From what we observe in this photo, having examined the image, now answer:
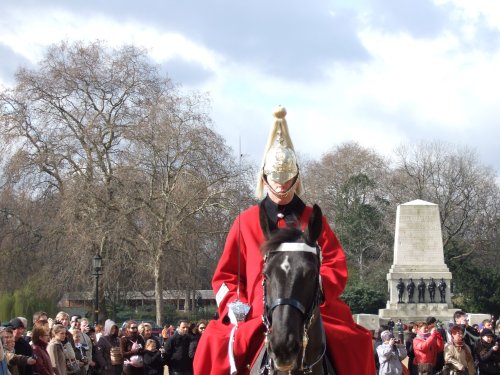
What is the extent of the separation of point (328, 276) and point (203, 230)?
35.1 meters

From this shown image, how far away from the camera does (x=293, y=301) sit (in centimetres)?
606

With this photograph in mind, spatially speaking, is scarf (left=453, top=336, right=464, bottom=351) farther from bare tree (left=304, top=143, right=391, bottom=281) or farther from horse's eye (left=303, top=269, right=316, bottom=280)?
bare tree (left=304, top=143, right=391, bottom=281)

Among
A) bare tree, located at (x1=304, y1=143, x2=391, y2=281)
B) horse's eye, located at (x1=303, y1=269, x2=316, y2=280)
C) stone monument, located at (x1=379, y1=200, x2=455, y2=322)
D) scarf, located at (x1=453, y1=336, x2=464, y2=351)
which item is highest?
bare tree, located at (x1=304, y1=143, x2=391, y2=281)

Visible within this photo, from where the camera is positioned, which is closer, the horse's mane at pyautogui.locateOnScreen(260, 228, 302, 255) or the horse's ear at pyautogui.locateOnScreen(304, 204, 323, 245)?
the horse's mane at pyautogui.locateOnScreen(260, 228, 302, 255)

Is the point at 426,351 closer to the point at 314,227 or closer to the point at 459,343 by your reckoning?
the point at 459,343

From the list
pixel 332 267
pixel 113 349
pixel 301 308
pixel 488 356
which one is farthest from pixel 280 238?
pixel 488 356

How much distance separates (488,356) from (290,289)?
13132mm

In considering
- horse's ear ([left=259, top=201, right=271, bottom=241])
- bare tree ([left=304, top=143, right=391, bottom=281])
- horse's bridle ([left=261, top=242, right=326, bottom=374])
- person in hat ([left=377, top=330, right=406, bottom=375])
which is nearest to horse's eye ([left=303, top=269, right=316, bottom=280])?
horse's bridle ([left=261, top=242, right=326, bottom=374])

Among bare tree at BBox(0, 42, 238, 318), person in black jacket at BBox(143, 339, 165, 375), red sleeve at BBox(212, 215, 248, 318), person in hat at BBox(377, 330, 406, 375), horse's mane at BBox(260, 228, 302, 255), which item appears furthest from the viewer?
bare tree at BBox(0, 42, 238, 318)

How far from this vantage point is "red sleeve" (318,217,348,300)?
24.3 ft

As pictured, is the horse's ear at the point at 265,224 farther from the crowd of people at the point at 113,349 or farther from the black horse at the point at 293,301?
the crowd of people at the point at 113,349

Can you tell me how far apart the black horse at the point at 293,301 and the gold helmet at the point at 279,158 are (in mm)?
1089

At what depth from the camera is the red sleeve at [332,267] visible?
7.41 metres

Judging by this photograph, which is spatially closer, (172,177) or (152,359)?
(152,359)
